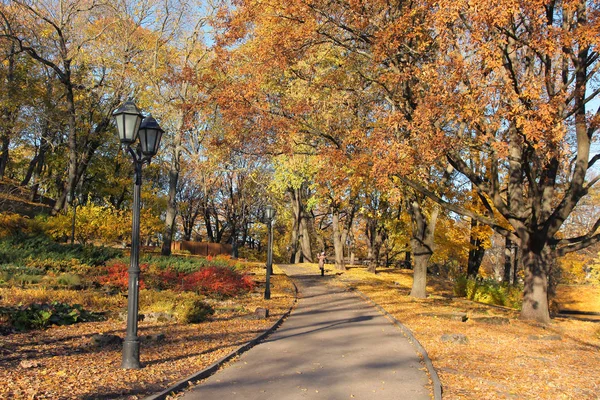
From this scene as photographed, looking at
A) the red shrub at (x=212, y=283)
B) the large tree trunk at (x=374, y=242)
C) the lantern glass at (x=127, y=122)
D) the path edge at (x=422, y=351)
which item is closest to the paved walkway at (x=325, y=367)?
the path edge at (x=422, y=351)

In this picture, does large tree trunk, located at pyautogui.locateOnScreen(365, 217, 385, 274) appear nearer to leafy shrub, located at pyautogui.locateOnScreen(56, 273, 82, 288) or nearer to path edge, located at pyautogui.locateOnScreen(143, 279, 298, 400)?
leafy shrub, located at pyautogui.locateOnScreen(56, 273, 82, 288)

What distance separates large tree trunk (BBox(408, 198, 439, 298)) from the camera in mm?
21828

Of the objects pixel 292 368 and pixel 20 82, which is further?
pixel 20 82

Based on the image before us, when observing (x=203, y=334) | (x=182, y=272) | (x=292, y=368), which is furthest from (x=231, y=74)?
(x=292, y=368)

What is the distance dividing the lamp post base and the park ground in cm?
17

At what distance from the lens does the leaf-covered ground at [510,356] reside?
24.9 ft

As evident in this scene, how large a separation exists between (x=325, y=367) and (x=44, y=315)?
5865 mm

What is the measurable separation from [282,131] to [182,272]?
6959 mm

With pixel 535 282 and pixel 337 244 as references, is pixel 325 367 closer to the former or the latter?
pixel 535 282

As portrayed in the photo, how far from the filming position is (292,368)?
8.54m

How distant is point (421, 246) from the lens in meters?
22.3

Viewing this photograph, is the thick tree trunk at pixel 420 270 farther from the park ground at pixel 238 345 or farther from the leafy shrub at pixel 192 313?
the leafy shrub at pixel 192 313

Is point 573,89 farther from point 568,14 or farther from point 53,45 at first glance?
point 53,45

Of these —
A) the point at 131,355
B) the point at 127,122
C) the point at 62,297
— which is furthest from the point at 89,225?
the point at 131,355
